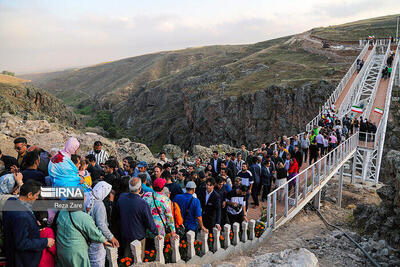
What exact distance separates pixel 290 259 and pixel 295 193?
4.62 m

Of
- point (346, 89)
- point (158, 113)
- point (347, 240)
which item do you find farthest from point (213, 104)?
point (347, 240)

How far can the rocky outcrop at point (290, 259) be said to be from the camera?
488 centimetres

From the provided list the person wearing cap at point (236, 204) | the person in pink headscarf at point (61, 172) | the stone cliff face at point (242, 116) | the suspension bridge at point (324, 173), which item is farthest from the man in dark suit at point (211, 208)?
the stone cliff face at point (242, 116)

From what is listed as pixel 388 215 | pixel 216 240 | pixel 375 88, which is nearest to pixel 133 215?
pixel 216 240

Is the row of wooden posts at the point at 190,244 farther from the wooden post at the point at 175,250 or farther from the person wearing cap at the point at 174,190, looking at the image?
the person wearing cap at the point at 174,190

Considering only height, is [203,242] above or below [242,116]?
above

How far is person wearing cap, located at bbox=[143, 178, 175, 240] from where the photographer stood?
15.4ft

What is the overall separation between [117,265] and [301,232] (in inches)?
265

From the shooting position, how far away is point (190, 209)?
5.26 meters

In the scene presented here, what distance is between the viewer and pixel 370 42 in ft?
115

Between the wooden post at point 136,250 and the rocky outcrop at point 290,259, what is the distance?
2121 millimetres

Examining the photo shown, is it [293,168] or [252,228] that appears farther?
[293,168]

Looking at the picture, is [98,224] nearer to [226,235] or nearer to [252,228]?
[226,235]

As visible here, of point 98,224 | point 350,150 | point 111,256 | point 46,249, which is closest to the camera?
point 46,249
